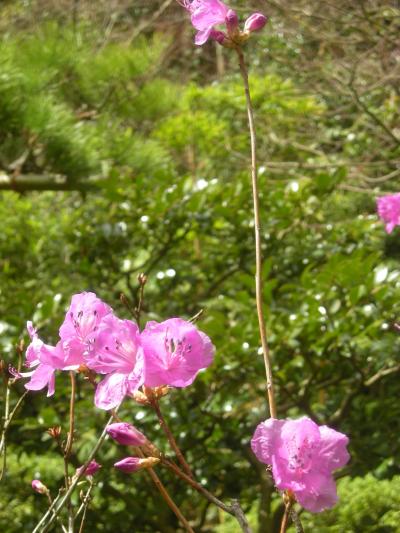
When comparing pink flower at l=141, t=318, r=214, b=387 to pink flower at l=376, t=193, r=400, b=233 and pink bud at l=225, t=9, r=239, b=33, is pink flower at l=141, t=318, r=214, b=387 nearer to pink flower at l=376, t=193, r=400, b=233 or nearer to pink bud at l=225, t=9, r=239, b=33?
pink bud at l=225, t=9, r=239, b=33

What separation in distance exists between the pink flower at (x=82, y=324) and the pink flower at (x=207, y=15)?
308 mm

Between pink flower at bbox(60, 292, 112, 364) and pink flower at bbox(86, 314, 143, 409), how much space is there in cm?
4

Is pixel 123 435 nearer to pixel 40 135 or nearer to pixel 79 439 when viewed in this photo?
pixel 79 439

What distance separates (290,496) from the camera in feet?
2.07

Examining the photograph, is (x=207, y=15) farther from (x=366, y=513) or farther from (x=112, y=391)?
(x=366, y=513)

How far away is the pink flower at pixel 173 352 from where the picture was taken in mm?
646

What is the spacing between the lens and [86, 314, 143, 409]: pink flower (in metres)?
0.65

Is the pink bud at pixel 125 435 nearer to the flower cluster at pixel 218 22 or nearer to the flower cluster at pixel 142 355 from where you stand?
the flower cluster at pixel 142 355

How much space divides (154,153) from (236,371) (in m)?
1.18

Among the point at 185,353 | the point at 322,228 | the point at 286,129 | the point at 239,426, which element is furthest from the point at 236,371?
the point at 286,129

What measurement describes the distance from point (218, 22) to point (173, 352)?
0.35 meters

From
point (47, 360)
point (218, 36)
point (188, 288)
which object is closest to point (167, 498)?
point (47, 360)

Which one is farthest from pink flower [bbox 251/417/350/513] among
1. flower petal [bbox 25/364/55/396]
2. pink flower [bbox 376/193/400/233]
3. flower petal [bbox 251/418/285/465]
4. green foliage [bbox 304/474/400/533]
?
green foliage [bbox 304/474/400/533]

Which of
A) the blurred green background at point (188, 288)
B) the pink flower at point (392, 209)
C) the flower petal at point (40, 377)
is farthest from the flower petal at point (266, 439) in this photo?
the blurred green background at point (188, 288)
